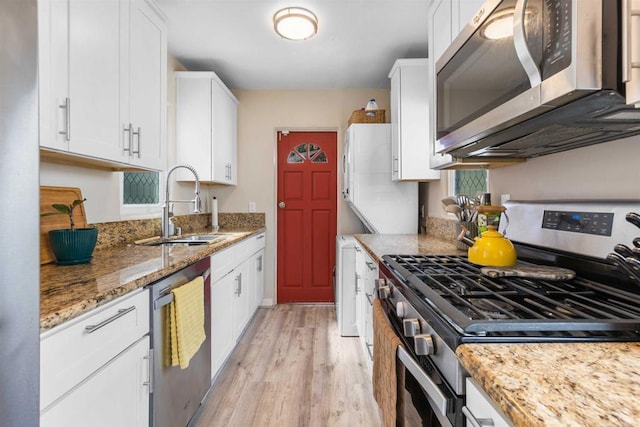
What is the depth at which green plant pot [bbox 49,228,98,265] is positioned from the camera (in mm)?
1416

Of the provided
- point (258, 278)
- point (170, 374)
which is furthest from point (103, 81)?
point (258, 278)

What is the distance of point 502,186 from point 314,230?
234 centimetres

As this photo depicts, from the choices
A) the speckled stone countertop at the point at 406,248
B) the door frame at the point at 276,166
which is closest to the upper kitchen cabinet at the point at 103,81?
the speckled stone countertop at the point at 406,248

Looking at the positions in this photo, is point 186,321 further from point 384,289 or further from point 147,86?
point 147,86

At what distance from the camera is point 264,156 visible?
3.82m

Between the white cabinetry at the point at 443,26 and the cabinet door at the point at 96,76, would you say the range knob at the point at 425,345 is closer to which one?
the white cabinetry at the point at 443,26

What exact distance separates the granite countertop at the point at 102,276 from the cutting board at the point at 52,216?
0.07 metres

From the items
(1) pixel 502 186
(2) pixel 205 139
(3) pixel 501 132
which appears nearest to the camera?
(3) pixel 501 132

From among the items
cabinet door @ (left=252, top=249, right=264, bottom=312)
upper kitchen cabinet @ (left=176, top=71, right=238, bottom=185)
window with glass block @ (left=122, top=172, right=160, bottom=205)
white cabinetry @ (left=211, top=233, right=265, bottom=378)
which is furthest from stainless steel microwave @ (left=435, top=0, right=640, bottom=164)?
cabinet door @ (left=252, top=249, right=264, bottom=312)

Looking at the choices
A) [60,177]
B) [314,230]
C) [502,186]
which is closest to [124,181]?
[60,177]

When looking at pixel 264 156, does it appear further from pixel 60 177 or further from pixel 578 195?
pixel 578 195

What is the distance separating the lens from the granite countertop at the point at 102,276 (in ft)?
2.95

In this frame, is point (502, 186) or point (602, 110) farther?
point (502, 186)

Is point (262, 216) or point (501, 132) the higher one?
point (501, 132)
